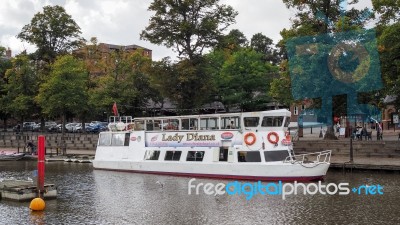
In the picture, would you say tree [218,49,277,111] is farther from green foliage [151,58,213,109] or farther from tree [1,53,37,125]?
tree [1,53,37,125]

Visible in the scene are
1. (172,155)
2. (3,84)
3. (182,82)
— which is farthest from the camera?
(3,84)

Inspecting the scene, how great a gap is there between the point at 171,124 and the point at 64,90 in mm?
32354

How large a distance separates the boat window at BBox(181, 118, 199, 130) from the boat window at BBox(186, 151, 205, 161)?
209 cm

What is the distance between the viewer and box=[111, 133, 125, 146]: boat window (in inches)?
1789

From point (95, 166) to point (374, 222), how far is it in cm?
2973

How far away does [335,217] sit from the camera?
24266mm

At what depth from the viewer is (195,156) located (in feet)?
132

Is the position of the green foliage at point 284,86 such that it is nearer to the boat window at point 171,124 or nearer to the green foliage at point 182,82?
the green foliage at point 182,82

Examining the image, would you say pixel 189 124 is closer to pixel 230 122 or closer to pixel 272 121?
pixel 230 122

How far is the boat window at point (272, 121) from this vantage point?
3756 centimetres

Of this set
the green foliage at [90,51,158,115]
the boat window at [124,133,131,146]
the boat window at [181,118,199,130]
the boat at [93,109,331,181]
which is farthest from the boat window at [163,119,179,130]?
the green foliage at [90,51,158,115]

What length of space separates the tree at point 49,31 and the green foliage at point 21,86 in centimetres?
295

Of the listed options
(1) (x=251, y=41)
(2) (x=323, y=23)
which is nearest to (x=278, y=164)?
(2) (x=323, y=23)

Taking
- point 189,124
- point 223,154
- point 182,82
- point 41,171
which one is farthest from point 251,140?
point 182,82
